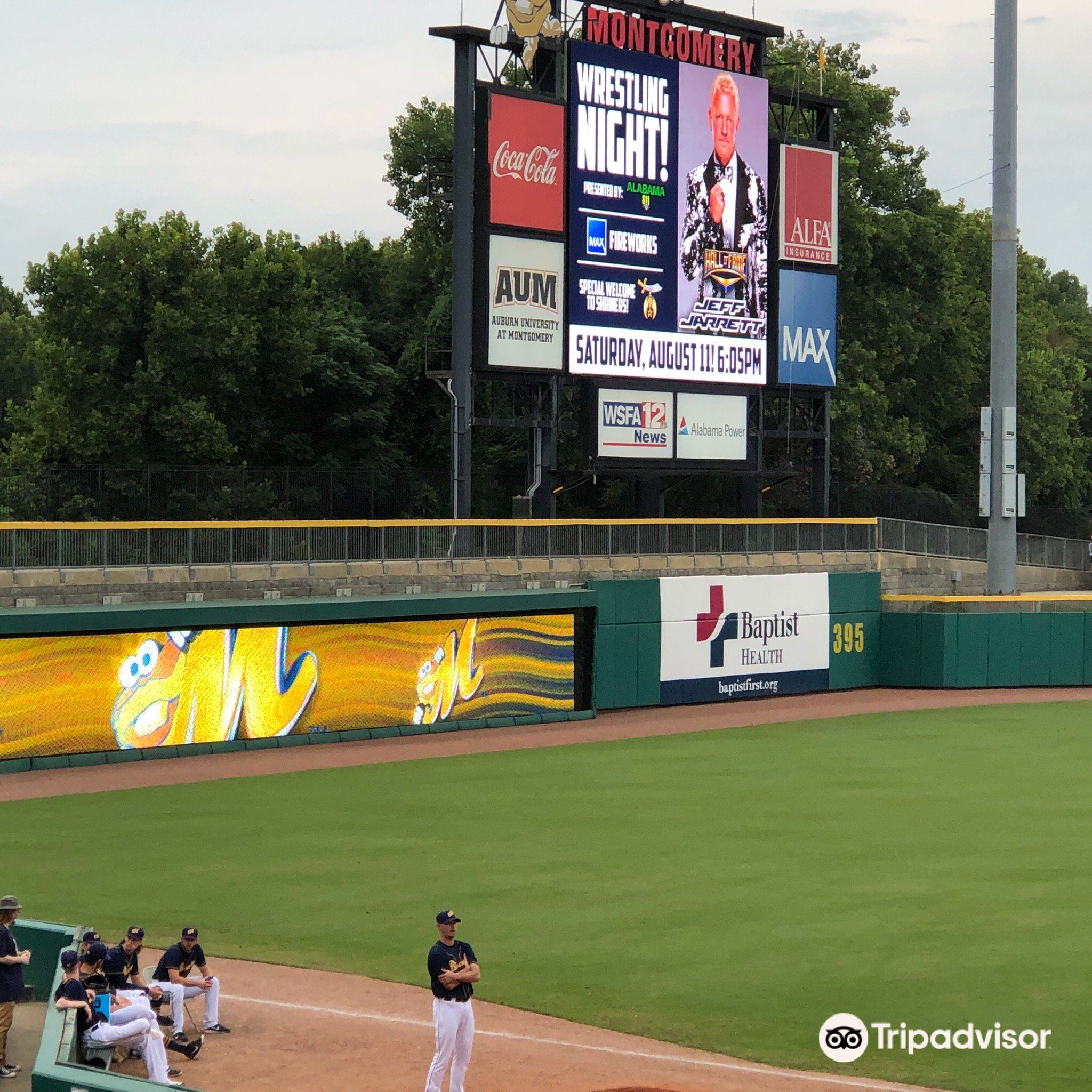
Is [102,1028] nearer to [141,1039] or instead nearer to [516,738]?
[141,1039]

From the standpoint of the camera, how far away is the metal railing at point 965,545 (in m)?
43.5

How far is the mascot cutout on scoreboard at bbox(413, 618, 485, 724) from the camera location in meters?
32.5

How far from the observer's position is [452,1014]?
11594 millimetres

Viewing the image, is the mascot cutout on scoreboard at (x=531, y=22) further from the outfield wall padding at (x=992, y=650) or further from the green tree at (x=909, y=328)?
the green tree at (x=909, y=328)

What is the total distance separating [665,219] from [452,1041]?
28.3 meters

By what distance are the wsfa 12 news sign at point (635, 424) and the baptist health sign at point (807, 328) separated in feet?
13.0

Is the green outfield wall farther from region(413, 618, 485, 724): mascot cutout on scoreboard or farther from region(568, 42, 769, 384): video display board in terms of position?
region(568, 42, 769, 384): video display board

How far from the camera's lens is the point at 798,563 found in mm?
40781

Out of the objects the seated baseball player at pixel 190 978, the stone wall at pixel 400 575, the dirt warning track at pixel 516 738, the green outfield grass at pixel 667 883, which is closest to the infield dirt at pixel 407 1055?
the seated baseball player at pixel 190 978

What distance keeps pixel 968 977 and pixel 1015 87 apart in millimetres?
31924

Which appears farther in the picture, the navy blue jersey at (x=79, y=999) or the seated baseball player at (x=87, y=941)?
the seated baseball player at (x=87, y=941)

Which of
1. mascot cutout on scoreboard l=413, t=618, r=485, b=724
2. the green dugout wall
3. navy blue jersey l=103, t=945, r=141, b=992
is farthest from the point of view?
the green dugout wall

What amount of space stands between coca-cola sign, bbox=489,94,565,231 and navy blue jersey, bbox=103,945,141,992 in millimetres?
24112

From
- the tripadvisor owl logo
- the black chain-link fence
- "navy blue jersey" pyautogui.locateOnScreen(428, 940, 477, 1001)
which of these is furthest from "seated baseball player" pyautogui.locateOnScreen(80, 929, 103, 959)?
the black chain-link fence
